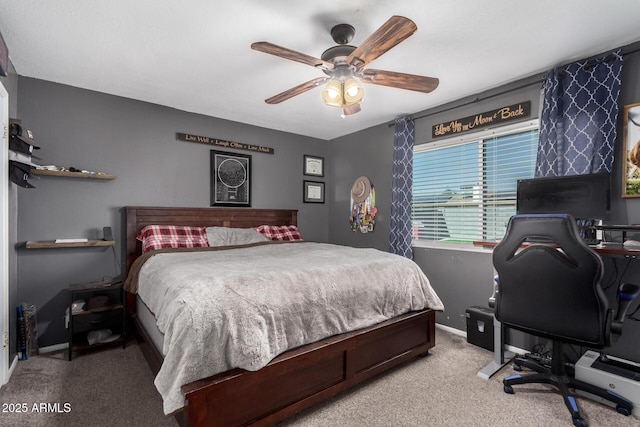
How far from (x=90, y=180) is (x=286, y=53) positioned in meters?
2.53

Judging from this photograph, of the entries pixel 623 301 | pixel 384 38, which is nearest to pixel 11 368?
pixel 384 38

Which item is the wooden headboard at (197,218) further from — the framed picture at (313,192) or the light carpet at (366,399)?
the light carpet at (366,399)

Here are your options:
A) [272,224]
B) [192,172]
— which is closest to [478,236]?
[272,224]

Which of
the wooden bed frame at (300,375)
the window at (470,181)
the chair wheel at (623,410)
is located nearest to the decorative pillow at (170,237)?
the wooden bed frame at (300,375)

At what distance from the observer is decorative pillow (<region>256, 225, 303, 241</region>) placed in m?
4.09

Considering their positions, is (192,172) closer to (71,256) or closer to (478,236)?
(71,256)

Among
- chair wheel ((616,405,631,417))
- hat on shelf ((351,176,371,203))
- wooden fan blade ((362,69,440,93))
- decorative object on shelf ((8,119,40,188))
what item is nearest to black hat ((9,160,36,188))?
decorative object on shelf ((8,119,40,188))

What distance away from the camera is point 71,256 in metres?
3.04

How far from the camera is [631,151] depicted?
7.52 feet

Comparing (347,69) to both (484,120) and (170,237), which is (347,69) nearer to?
(484,120)

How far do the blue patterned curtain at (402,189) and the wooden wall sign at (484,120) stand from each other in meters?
0.34

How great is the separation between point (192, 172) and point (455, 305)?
11.3 feet

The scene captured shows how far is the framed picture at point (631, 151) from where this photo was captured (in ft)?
7.43

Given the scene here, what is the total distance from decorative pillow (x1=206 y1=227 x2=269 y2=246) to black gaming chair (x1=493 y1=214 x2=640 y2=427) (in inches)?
105
